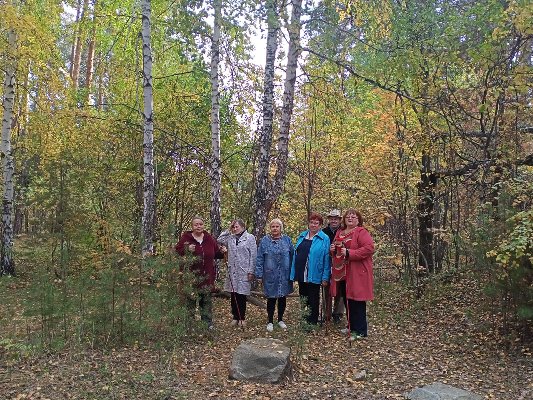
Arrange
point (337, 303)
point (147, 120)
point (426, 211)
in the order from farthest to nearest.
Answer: point (426, 211), point (147, 120), point (337, 303)

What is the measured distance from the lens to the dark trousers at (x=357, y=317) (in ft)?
21.7

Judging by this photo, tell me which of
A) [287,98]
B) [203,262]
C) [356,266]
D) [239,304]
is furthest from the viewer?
[287,98]

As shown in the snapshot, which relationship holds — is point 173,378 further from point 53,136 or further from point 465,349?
point 53,136

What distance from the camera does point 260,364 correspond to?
5152 millimetres

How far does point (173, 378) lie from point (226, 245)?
2.12m

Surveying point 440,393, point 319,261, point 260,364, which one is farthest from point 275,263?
point 440,393

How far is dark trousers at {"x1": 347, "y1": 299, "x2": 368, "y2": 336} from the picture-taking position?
21.7ft

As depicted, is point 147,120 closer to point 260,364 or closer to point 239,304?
point 239,304

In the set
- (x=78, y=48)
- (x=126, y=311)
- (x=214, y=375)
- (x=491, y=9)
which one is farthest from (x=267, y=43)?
(x=78, y=48)

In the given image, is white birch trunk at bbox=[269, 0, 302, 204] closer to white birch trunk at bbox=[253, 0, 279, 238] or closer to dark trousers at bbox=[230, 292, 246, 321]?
white birch trunk at bbox=[253, 0, 279, 238]

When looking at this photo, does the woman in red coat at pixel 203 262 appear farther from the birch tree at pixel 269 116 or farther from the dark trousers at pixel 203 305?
the birch tree at pixel 269 116

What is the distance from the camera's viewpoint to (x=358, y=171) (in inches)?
469

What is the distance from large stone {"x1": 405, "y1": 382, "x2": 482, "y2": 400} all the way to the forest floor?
9.0 inches

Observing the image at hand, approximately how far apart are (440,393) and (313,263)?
2.49 m
